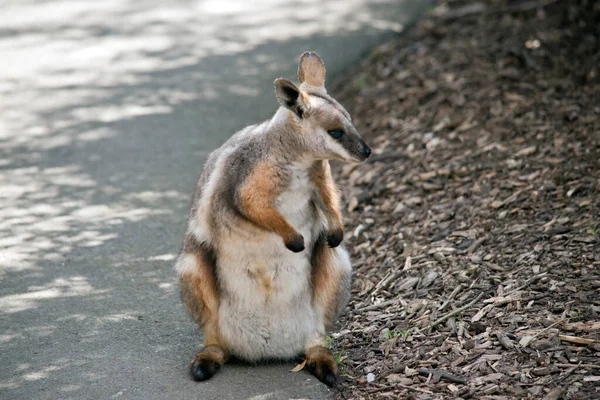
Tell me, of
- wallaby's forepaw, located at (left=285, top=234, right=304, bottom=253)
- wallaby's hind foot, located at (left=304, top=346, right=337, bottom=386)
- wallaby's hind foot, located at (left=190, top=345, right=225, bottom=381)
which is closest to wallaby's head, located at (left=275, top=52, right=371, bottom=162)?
wallaby's forepaw, located at (left=285, top=234, right=304, bottom=253)

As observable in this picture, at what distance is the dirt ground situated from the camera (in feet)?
17.2

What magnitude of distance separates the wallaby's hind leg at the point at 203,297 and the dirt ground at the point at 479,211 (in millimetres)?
848

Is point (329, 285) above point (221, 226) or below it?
below

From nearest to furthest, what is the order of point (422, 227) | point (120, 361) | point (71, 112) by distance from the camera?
point (120, 361) < point (422, 227) < point (71, 112)

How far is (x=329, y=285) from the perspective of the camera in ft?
18.6

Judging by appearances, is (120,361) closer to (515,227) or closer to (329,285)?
(329,285)

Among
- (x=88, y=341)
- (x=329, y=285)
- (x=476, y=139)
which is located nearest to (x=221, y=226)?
(x=329, y=285)

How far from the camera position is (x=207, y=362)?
5453 mm

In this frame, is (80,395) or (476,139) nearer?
(80,395)

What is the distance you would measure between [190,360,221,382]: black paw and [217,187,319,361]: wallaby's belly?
0.22 meters

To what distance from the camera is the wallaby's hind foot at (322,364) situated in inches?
212

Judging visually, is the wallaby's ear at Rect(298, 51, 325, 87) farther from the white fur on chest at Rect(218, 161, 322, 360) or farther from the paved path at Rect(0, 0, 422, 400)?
the paved path at Rect(0, 0, 422, 400)

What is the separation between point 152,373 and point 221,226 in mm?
1038

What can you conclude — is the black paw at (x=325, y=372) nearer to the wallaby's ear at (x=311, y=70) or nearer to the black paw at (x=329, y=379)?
the black paw at (x=329, y=379)
